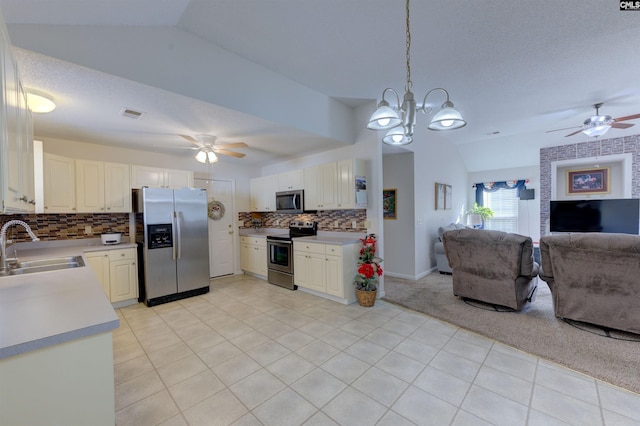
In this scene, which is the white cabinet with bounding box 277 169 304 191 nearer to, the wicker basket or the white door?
the white door

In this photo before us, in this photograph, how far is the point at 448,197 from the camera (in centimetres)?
627

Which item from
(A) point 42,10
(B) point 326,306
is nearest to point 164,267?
(B) point 326,306

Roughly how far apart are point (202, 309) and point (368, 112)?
12.6ft

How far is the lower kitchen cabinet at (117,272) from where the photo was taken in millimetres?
3488

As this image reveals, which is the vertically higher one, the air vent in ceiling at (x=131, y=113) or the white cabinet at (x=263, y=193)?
the air vent in ceiling at (x=131, y=113)

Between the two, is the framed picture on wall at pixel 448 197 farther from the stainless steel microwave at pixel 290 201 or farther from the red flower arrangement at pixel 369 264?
the stainless steel microwave at pixel 290 201

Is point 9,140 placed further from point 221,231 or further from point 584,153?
point 584,153

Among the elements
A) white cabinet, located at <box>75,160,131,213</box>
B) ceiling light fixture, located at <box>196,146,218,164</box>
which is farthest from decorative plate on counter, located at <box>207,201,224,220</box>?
ceiling light fixture, located at <box>196,146,218,164</box>

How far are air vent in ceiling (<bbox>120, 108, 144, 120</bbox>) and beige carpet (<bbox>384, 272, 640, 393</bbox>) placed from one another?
4014mm

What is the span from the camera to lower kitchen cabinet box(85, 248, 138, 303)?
3.49 meters

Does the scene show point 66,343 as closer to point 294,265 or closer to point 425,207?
point 294,265

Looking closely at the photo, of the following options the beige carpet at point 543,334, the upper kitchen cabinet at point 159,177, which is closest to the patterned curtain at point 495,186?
the beige carpet at point 543,334

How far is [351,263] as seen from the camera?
12.4 feet

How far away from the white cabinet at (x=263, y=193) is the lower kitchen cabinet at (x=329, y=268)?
4.48 ft
